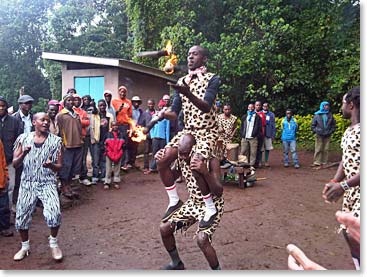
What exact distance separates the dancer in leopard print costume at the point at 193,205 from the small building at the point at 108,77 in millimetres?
1846

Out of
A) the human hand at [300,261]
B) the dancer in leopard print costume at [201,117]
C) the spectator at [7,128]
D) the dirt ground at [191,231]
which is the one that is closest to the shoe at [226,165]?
the dirt ground at [191,231]

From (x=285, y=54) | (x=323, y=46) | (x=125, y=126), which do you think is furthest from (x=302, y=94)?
(x=125, y=126)

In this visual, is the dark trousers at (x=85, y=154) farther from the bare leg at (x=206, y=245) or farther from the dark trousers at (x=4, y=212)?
the bare leg at (x=206, y=245)

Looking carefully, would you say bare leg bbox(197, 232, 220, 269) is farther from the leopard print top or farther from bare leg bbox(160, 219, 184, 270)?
the leopard print top

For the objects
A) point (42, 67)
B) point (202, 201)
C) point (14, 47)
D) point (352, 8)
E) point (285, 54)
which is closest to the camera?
point (202, 201)

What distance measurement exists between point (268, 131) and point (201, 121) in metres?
4.34

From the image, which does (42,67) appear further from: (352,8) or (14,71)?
(352,8)

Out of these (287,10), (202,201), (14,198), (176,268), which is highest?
(287,10)

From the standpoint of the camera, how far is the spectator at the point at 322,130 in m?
4.59

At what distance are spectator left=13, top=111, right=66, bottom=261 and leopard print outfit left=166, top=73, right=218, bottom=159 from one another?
115 cm

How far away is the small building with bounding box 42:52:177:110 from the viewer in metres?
4.36

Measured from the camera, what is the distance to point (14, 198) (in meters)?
4.07

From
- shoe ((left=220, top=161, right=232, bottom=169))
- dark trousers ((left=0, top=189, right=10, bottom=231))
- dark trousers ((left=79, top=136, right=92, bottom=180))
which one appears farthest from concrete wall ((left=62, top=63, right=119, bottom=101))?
shoe ((left=220, top=161, right=232, bottom=169))

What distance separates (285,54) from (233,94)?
1.08 meters
